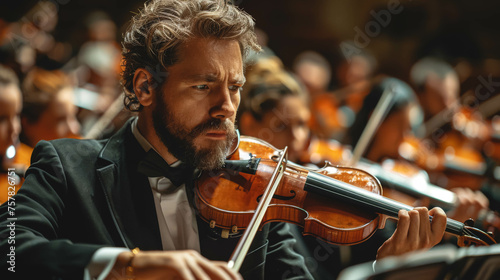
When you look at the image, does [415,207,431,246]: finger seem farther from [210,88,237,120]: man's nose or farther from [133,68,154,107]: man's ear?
[133,68,154,107]: man's ear

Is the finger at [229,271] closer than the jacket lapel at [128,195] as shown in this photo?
Yes

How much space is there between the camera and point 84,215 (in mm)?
1353

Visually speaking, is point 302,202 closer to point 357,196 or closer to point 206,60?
point 357,196

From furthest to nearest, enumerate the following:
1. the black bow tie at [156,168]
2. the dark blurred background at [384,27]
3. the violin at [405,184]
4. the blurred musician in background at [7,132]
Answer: the dark blurred background at [384,27] < the violin at [405,184] < the blurred musician in background at [7,132] < the black bow tie at [156,168]

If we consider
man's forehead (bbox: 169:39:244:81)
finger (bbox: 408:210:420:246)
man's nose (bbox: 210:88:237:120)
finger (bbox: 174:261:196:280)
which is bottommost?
finger (bbox: 408:210:420:246)

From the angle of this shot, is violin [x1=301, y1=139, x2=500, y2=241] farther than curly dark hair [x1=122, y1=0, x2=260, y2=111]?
Yes

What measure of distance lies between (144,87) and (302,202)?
2.38 ft

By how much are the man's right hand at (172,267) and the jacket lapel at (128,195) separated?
1.07ft

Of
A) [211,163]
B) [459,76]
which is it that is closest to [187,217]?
[211,163]

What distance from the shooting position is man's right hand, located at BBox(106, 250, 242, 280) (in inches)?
38.0

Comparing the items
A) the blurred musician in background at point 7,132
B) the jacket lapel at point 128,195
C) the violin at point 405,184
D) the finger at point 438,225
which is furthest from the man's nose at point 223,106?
the violin at point 405,184

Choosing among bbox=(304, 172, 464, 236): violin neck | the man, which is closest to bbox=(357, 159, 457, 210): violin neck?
bbox=(304, 172, 464, 236): violin neck

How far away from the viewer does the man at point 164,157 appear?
4.48ft

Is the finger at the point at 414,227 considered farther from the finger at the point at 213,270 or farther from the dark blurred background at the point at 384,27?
the dark blurred background at the point at 384,27
